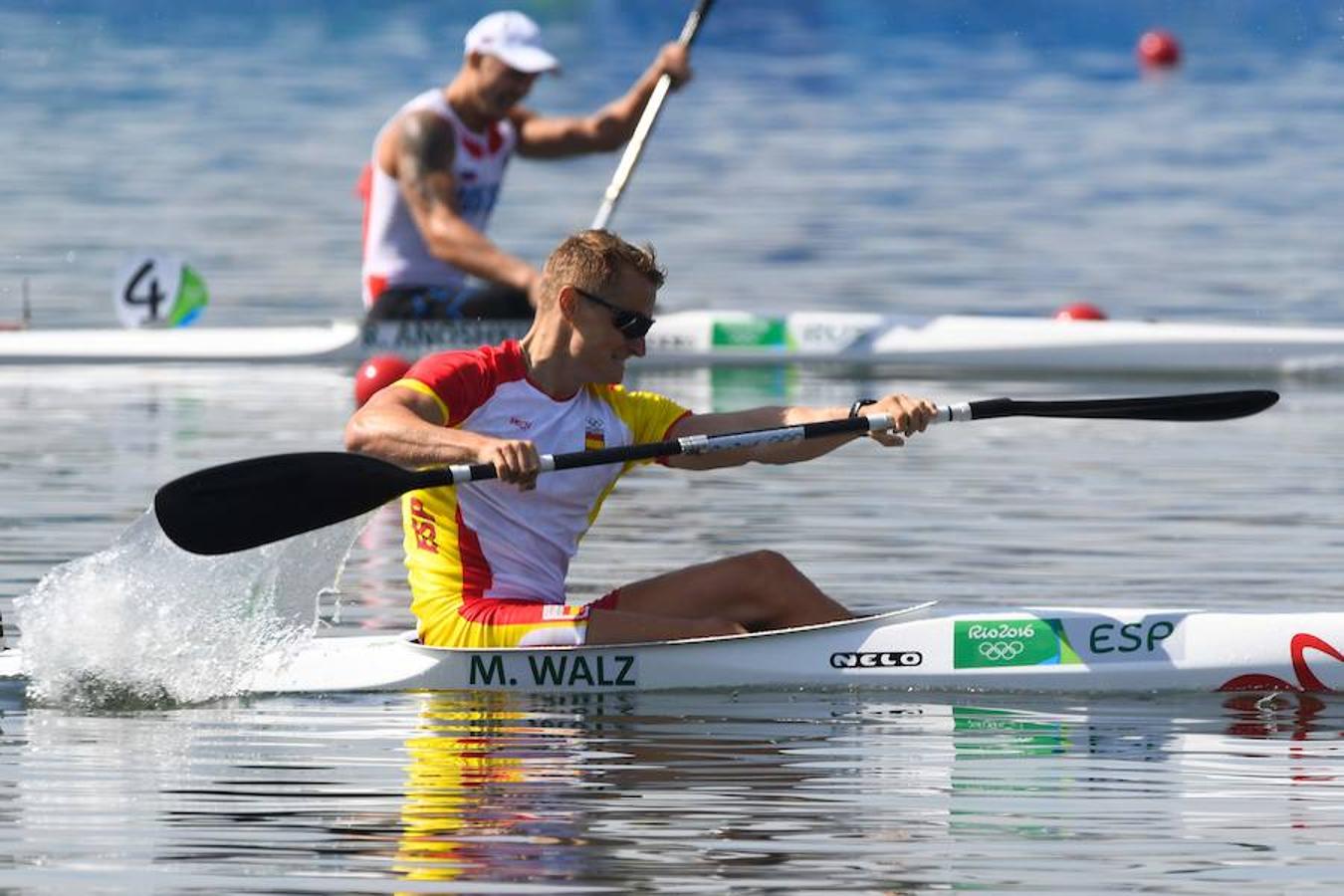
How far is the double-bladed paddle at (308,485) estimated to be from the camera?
9.25 meters

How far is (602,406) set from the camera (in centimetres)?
961

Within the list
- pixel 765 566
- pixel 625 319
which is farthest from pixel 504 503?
pixel 765 566

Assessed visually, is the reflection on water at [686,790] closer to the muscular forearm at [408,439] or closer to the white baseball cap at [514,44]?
the muscular forearm at [408,439]

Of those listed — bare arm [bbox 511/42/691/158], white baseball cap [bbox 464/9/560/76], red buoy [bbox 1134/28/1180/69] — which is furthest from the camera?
red buoy [bbox 1134/28/1180/69]

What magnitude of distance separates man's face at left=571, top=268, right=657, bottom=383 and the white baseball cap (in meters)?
7.74

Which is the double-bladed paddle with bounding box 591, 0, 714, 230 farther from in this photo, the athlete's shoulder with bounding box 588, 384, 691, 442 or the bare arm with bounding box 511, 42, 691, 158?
the athlete's shoulder with bounding box 588, 384, 691, 442

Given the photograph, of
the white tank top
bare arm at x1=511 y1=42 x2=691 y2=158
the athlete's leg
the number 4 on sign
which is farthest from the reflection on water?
the number 4 on sign

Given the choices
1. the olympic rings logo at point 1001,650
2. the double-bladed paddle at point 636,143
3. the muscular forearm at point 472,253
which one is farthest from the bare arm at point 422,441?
the double-bladed paddle at point 636,143

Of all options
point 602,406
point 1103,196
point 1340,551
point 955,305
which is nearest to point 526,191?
point 1103,196

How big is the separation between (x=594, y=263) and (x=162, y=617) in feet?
5.58

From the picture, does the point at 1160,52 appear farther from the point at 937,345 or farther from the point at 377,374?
the point at 377,374

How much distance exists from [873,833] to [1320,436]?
9009 millimetres

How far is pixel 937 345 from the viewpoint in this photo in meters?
18.6

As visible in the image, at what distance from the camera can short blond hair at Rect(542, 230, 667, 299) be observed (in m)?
9.22
